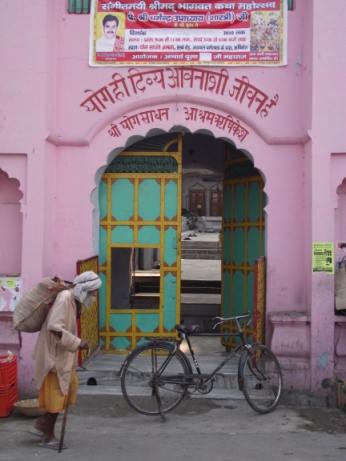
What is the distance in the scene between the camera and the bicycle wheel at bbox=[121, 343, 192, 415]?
18.9ft

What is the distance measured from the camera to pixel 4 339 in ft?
21.9

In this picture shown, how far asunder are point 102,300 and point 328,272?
2.80 meters

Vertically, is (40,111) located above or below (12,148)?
above

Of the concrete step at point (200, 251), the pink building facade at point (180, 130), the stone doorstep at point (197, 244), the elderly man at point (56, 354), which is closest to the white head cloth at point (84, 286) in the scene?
the elderly man at point (56, 354)

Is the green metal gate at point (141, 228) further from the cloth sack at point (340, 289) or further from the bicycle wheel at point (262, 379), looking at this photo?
the cloth sack at point (340, 289)

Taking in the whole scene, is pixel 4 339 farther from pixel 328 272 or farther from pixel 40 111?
pixel 328 272

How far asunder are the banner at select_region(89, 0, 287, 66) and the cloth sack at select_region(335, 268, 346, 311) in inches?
98.7

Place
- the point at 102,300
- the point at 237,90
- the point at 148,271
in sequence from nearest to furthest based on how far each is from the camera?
1. the point at 237,90
2. the point at 102,300
3. the point at 148,271

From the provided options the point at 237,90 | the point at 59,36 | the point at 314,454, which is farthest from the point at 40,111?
the point at 314,454

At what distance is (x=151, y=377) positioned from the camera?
5.83 meters

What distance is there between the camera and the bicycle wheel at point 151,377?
18.9 ft

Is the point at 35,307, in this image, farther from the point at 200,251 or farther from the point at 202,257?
the point at 200,251

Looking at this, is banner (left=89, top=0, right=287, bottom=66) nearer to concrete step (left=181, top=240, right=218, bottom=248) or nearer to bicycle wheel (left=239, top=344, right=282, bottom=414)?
bicycle wheel (left=239, top=344, right=282, bottom=414)

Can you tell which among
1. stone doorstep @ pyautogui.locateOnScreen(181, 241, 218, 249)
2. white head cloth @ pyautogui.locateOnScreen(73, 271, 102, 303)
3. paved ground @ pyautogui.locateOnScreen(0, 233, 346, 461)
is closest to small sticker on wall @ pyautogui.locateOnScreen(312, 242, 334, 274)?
paved ground @ pyautogui.locateOnScreen(0, 233, 346, 461)
